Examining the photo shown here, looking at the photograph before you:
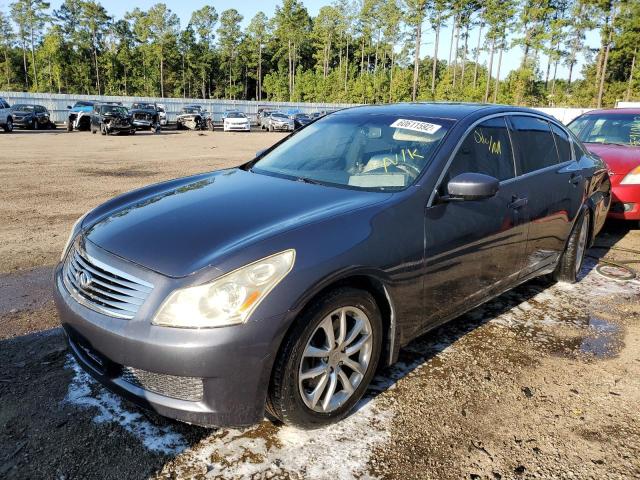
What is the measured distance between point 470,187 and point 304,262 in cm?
121

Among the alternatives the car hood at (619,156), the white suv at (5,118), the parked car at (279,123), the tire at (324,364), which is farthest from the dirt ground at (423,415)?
the parked car at (279,123)

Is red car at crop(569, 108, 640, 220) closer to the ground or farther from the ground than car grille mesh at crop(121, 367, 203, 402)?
farther from the ground

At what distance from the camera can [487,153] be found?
142 inches

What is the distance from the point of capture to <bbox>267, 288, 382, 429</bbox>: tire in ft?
7.75

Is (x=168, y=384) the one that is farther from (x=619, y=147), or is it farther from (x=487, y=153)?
(x=619, y=147)

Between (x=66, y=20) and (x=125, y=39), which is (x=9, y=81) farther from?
(x=125, y=39)

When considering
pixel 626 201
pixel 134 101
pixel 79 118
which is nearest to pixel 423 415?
pixel 626 201

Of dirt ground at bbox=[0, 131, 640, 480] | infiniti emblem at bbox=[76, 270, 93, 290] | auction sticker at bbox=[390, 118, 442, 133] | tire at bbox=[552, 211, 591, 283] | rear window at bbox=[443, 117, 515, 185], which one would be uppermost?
auction sticker at bbox=[390, 118, 442, 133]

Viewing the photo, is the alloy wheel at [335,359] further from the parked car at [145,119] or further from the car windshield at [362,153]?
the parked car at [145,119]

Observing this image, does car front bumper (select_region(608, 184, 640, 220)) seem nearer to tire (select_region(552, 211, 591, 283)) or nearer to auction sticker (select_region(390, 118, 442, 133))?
tire (select_region(552, 211, 591, 283))

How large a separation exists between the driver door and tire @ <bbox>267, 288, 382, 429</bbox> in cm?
52

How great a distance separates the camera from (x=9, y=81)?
255 ft

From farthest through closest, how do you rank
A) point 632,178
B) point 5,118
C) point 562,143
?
point 5,118, point 632,178, point 562,143

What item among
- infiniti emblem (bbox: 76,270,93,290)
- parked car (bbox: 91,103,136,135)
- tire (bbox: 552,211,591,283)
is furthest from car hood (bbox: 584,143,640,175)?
parked car (bbox: 91,103,136,135)
